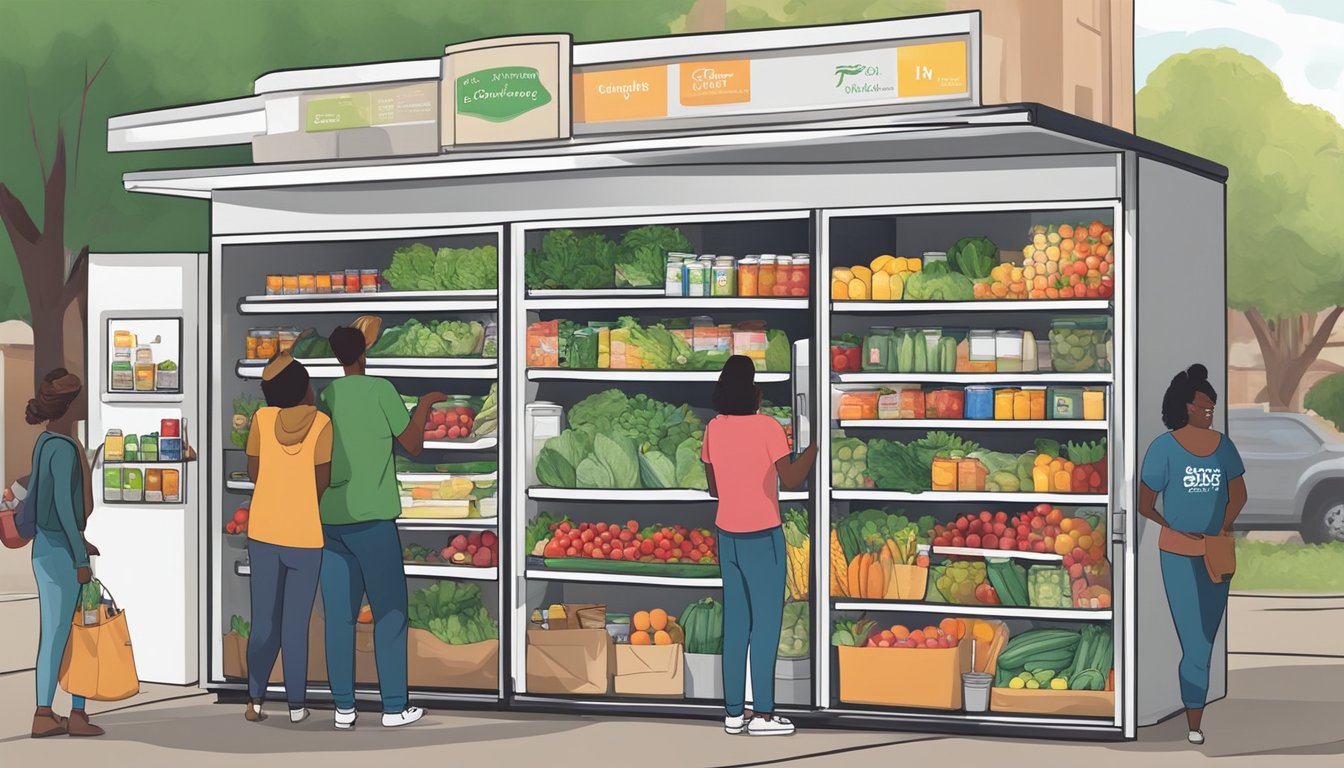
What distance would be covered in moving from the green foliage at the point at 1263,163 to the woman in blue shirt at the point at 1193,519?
20.6 m

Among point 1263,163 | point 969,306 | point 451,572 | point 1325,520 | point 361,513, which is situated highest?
point 1263,163

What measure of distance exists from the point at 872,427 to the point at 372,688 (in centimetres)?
351

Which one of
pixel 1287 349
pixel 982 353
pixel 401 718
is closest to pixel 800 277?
pixel 982 353

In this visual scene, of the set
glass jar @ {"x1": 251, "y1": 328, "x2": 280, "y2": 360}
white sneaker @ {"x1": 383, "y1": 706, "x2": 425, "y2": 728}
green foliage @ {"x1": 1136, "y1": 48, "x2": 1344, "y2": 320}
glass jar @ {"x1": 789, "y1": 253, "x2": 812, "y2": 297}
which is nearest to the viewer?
white sneaker @ {"x1": 383, "y1": 706, "x2": 425, "y2": 728}

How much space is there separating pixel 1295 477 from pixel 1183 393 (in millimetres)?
11017

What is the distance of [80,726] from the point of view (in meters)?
8.77

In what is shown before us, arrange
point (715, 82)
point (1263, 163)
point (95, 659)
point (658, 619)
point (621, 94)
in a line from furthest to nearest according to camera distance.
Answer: point (1263, 163)
point (658, 619)
point (621, 94)
point (715, 82)
point (95, 659)

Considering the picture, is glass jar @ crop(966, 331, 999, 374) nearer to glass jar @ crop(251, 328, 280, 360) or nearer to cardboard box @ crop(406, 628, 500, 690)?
cardboard box @ crop(406, 628, 500, 690)

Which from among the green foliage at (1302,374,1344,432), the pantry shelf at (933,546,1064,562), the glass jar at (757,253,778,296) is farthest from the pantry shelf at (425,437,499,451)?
the green foliage at (1302,374,1344,432)

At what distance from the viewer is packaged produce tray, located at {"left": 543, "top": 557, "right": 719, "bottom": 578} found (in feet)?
30.7

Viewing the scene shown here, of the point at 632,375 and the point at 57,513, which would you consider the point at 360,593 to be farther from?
the point at 632,375

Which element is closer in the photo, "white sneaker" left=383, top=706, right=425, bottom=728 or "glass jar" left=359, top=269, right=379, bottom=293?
"white sneaker" left=383, top=706, right=425, bottom=728

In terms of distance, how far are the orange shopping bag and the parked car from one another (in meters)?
13.8

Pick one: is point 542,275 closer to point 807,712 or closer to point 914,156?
point 914,156
